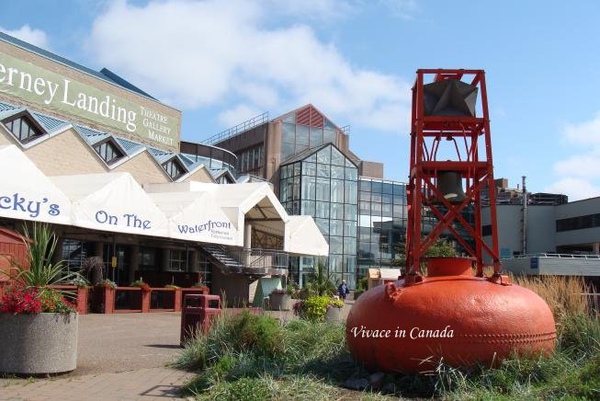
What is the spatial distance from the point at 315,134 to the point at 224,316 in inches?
2281

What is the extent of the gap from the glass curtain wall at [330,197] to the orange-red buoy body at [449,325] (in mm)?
50786

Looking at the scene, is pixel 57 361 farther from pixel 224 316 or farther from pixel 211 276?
pixel 211 276

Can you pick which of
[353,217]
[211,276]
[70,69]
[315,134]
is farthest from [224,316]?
[315,134]

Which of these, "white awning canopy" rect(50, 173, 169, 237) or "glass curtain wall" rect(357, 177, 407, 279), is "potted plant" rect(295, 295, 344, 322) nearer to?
"white awning canopy" rect(50, 173, 169, 237)

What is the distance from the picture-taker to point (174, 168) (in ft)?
122

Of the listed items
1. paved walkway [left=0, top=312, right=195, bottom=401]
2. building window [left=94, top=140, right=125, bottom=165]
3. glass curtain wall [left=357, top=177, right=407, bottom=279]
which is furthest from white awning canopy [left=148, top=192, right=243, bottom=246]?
glass curtain wall [left=357, top=177, right=407, bottom=279]

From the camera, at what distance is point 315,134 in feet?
221

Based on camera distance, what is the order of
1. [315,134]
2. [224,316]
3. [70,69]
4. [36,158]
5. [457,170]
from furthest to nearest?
[315,134], [70,69], [36,158], [224,316], [457,170]

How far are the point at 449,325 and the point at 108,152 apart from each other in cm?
2784

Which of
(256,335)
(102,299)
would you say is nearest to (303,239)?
(102,299)

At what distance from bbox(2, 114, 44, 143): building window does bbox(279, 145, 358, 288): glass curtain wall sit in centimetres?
3251

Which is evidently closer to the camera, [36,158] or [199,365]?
[199,365]

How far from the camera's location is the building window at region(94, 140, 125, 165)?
31500mm

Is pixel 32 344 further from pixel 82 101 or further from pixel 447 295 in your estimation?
pixel 82 101
